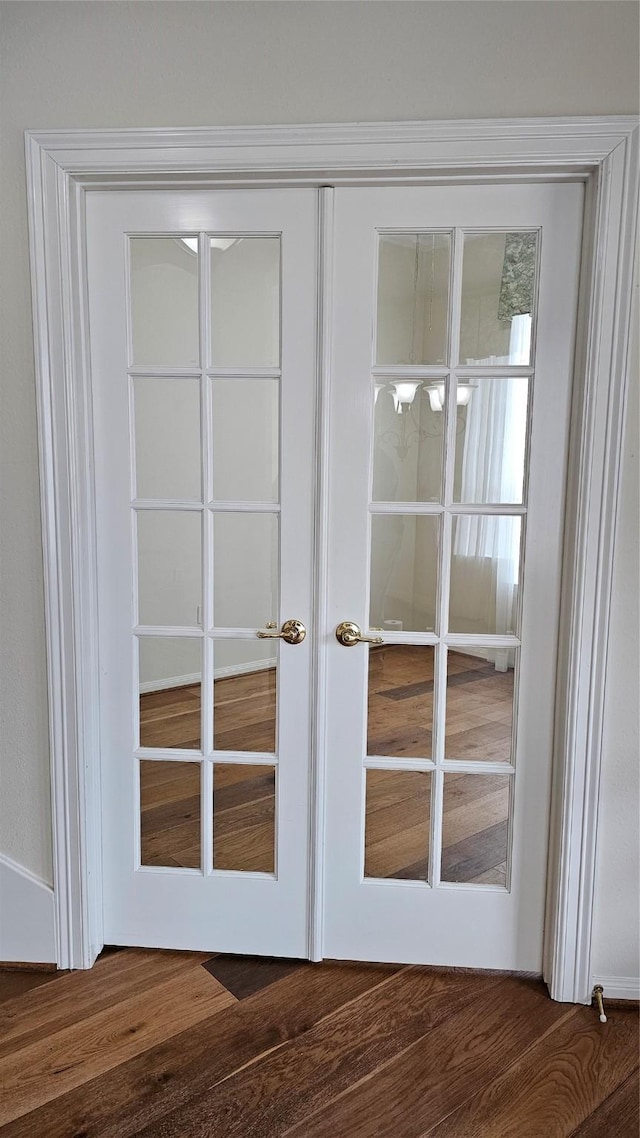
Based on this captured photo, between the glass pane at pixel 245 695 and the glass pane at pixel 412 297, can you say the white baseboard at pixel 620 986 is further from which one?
the glass pane at pixel 412 297

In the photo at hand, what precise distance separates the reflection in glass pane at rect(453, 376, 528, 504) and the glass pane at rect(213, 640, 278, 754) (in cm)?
68

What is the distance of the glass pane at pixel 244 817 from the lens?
203 centimetres

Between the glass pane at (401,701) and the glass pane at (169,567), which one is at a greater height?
the glass pane at (169,567)

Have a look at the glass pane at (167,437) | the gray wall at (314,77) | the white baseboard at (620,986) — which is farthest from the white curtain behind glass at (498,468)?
the white baseboard at (620,986)

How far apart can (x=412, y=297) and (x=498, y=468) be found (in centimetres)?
48

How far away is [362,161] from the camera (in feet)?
5.66

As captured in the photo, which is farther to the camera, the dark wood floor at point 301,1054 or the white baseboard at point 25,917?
the white baseboard at point 25,917

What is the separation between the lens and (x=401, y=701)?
6.45 ft

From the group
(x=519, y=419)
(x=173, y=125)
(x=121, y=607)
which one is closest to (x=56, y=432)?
(x=121, y=607)

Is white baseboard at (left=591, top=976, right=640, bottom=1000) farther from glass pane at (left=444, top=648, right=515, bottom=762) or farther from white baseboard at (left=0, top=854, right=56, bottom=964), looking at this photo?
white baseboard at (left=0, top=854, right=56, bottom=964)

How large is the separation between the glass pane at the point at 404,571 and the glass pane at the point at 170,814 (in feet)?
2.26

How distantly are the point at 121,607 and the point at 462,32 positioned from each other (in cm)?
163

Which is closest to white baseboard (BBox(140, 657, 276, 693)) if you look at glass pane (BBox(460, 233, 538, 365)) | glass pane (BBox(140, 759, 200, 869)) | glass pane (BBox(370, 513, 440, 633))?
glass pane (BBox(140, 759, 200, 869))

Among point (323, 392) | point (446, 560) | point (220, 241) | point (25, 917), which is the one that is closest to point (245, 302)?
point (220, 241)
